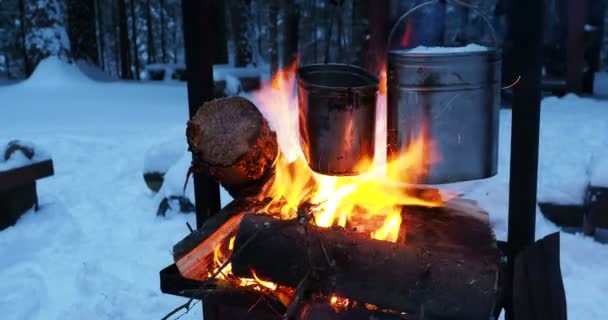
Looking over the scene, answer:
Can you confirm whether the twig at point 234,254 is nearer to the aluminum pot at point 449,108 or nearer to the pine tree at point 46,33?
the aluminum pot at point 449,108

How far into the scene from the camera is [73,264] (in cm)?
442

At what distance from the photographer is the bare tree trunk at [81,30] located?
43.4ft

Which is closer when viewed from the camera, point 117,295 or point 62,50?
point 117,295

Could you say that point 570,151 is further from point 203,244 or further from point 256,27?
point 256,27

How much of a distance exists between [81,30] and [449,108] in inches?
484

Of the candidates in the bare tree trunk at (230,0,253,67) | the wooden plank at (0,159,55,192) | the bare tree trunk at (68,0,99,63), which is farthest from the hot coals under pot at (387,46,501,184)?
the bare tree trunk at (230,0,253,67)

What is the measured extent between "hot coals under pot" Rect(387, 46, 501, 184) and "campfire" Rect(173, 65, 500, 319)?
6 centimetres

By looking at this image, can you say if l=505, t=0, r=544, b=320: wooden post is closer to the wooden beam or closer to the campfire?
the campfire

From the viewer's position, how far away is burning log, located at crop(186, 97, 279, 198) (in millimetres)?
2678

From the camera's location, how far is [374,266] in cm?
204

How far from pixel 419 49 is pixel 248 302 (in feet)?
4.10

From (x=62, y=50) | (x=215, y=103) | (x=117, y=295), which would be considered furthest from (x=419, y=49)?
(x=62, y=50)

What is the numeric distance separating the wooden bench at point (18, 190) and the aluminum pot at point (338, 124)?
353cm

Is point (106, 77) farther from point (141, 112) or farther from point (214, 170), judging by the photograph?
point (214, 170)
